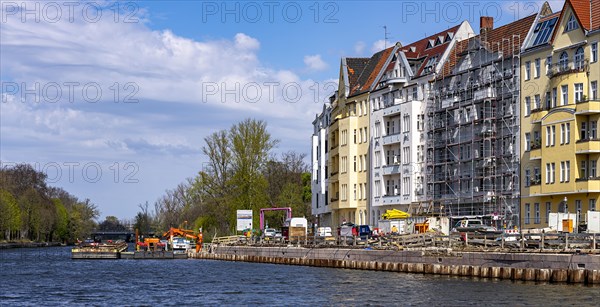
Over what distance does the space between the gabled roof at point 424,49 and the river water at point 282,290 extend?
35.1 meters

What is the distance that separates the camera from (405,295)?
52.3 meters

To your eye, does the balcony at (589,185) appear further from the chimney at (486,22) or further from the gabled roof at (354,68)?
the gabled roof at (354,68)

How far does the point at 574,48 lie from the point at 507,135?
1157 centimetres

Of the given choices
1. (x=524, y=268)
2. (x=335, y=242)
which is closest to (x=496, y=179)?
(x=335, y=242)

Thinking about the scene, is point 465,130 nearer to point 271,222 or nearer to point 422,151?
point 422,151

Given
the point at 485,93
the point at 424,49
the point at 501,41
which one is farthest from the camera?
the point at 424,49

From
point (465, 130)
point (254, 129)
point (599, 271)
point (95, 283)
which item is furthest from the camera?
point (254, 129)

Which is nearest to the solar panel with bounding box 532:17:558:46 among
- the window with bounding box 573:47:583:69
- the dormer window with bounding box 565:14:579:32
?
the dormer window with bounding box 565:14:579:32

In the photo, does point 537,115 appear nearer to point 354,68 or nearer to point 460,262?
point 460,262

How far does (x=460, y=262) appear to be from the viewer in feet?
210

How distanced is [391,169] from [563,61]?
1084 inches

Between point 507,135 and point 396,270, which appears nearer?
point 396,270

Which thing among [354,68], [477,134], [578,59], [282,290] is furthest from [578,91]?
[354,68]

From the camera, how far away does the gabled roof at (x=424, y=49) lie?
10662 cm
